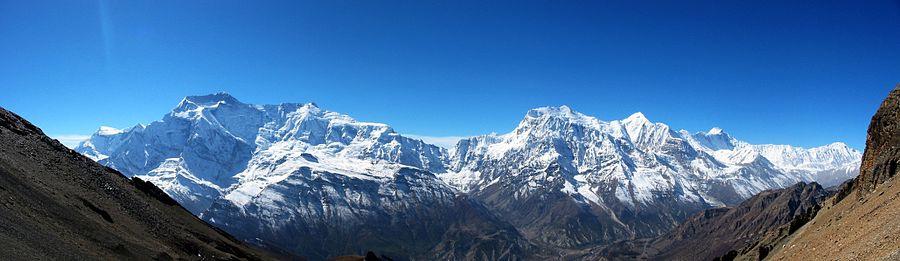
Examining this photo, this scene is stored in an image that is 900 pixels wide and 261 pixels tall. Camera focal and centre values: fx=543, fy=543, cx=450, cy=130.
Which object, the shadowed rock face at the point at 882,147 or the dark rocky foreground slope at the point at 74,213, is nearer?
the dark rocky foreground slope at the point at 74,213

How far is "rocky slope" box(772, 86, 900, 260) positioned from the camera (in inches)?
1654

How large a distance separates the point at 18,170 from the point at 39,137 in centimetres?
2682

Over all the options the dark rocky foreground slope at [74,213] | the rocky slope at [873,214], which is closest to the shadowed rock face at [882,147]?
the rocky slope at [873,214]

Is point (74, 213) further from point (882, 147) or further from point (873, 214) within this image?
point (882, 147)

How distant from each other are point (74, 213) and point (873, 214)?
90.9m

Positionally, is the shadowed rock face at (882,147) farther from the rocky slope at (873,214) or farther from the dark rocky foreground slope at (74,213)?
the dark rocky foreground slope at (74,213)

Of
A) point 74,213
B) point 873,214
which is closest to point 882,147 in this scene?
point 873,214

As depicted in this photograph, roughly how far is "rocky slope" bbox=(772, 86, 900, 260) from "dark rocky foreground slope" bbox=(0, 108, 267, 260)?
240 ft

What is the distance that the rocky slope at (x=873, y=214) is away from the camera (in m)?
42.0

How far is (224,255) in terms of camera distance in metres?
95.8

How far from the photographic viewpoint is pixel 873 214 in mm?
52812

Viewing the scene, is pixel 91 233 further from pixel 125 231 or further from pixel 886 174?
pixel 886 174

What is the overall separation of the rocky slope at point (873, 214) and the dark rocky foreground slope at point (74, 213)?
73.1m

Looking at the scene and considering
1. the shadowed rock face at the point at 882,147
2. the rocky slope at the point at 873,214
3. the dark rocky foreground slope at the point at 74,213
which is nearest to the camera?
the rocky slope at the point at 873,214
